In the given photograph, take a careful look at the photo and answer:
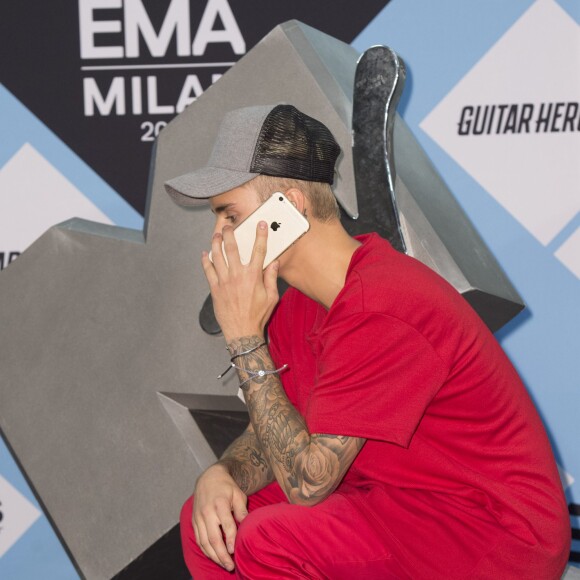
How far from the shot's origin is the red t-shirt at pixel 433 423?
1018 mm

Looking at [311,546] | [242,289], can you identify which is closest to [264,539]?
[311,546]

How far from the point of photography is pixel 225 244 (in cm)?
118

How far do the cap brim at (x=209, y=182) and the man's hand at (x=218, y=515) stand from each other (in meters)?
0.38

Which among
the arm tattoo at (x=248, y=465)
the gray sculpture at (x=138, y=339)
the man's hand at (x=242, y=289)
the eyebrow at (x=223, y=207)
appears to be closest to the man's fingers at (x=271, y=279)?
the man's hand at (x=242, y=289)

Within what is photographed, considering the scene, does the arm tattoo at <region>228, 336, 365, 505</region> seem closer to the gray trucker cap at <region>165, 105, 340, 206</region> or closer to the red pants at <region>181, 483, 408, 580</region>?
the red pants at <region>181, 483, 408, 580</region>

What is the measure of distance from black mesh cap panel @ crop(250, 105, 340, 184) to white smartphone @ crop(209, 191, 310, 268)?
4 cm

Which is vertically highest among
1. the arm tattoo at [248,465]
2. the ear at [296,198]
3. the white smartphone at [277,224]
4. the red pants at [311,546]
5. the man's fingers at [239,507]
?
the ear at [296,198]

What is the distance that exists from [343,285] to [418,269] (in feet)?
0.35

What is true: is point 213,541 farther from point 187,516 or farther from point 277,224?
point 277,224

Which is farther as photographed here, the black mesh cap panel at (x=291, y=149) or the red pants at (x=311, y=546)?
the black mesh cap panel at (x=291, y=149)

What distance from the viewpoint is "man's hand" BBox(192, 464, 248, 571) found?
110 cm

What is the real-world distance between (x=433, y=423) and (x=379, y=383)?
119 mm

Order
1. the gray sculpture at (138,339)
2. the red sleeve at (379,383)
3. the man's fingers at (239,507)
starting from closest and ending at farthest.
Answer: the red sleeve at (379,383)
the man's fingers at (239,507)
the gray sculpture at (138,339)

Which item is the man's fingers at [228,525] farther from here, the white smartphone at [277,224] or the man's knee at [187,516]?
the white smartphone at [277,224]
